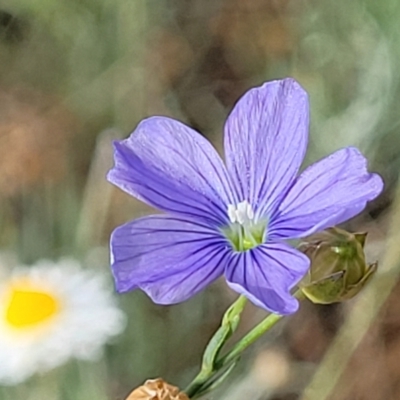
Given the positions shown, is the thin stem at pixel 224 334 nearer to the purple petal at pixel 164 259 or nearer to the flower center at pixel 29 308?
Answer: the purple petal at pixel 164 259

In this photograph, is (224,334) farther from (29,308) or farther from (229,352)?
(29,308)

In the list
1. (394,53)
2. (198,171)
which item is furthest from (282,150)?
(394,53)

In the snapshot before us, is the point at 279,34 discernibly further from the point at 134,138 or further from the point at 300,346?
the point at 134,138

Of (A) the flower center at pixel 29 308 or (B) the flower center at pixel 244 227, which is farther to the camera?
(A) the flower center at pixel 29 308

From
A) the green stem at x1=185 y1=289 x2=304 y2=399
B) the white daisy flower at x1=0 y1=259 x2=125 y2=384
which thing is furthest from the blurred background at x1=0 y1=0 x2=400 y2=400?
the green stem at x1=185 y1=289 x2=304 y2=399

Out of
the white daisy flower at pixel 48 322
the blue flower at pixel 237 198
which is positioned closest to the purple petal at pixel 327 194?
the blue flower at pixel 237 198

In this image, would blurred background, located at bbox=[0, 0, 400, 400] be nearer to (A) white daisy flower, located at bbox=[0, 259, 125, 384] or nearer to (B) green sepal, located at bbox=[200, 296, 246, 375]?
(A) white daisy flower, located at bbox=[0, 259, 125, 384]

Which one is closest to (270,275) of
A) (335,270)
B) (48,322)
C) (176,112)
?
(335,270)
